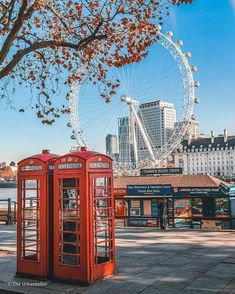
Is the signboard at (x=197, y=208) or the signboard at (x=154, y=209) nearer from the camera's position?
the signboard at (x=197, y=208)

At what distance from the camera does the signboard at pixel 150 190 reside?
58.5ft

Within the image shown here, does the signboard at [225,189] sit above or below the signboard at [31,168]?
below

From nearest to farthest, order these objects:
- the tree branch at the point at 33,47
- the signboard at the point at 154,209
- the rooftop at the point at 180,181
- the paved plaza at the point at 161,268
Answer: the paved plaza at the point at 161,268 < the tree branch at the point at 33,47 < the signboard at the point at 154,209 < the rooftop at the point at 180,181

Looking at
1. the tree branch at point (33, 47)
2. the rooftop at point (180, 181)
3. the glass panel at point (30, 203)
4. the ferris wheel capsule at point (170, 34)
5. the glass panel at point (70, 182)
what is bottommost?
the glass panel at point (30, 203)

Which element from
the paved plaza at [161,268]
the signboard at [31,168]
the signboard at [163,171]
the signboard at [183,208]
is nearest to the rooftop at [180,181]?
the signboard at [163,171]

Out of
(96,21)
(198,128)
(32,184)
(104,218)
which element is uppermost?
(198,128)

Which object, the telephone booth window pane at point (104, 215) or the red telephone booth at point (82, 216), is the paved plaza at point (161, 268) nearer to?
the red telephone booth at point (82, 216)

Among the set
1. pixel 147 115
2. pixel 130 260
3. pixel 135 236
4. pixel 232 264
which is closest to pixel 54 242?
pixel 130 260

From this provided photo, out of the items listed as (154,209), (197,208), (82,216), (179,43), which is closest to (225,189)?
(197,208)

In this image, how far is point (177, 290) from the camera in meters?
6.71

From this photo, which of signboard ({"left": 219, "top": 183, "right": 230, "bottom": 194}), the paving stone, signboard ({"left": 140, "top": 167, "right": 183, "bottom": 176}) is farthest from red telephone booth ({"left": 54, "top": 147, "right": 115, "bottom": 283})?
signboard ({"left": 140, "top": 167, "right": 183, "bottom": 176})

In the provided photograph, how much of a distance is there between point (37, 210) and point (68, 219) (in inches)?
28.7

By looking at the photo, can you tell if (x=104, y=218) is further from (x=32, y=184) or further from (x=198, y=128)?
(x=198, y=128)

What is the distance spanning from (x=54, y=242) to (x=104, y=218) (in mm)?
1034
